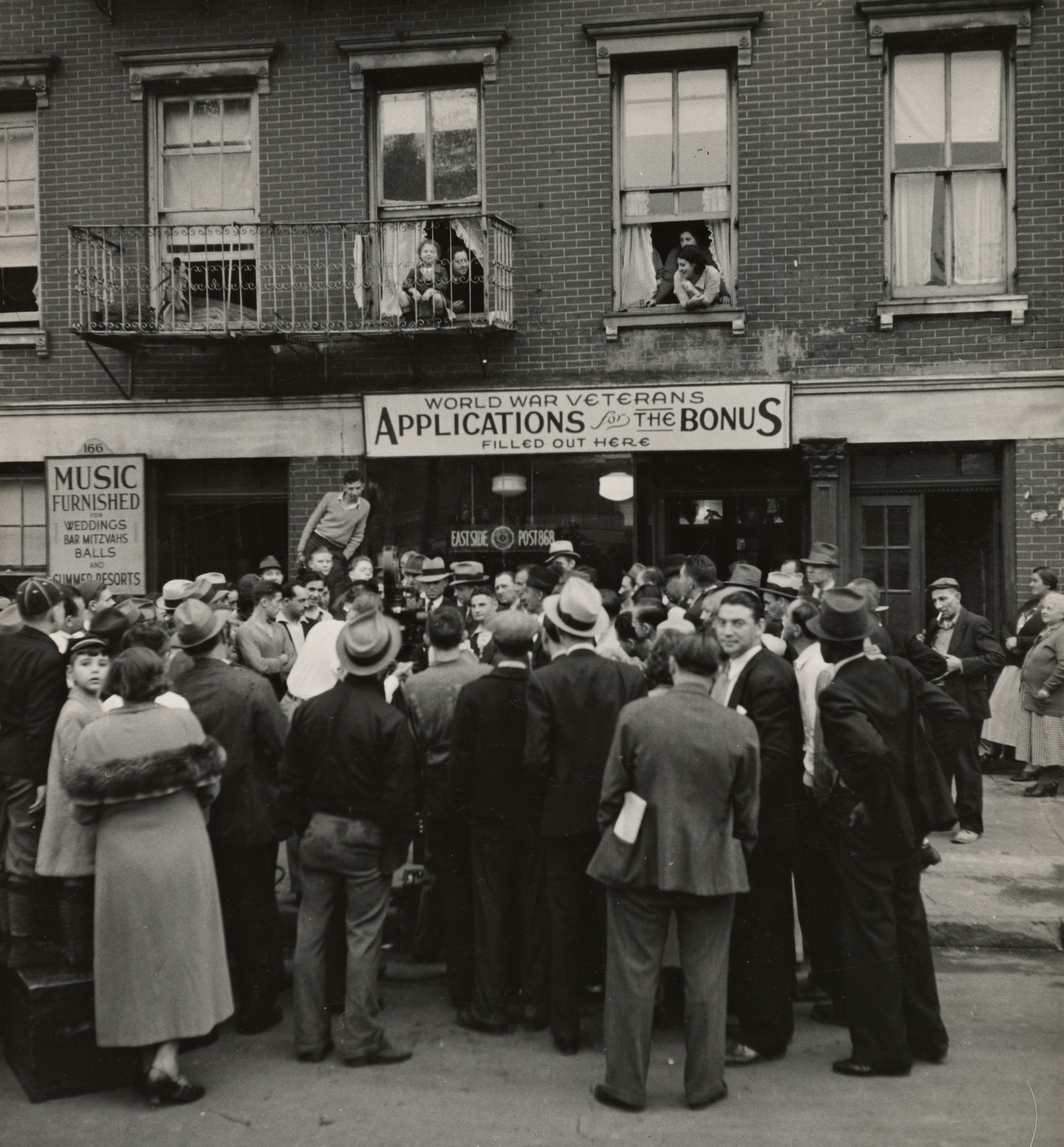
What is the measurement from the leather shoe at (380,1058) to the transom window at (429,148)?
9.23m

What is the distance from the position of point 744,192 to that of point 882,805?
27.1 feet

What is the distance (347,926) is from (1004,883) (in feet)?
15.1

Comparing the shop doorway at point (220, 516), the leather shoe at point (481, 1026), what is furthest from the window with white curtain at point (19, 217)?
the leather shoe at point (481, 1026)

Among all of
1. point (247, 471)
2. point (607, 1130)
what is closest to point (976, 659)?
point (607, 1130)

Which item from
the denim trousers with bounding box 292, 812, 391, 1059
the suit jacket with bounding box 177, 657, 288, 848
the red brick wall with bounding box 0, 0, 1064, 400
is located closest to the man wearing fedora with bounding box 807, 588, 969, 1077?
the denim trousers with bounding box 292, 812, 391, 1059

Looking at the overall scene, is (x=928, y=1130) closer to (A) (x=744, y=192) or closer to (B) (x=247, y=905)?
(B) (x=247, y=905)

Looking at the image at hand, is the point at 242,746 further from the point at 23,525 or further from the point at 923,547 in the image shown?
the point at 23,525

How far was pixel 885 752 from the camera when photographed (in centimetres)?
536

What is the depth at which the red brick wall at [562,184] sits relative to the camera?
11844mm

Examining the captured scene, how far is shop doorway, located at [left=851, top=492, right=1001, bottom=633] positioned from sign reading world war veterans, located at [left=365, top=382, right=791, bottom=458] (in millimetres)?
1294

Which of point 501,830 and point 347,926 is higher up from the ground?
point 501,830

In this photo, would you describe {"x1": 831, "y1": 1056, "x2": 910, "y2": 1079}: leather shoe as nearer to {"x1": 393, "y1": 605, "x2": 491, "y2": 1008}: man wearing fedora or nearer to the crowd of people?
the crowd of people

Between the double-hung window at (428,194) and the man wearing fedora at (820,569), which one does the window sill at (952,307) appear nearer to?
the man wearing fedora at (820,569)

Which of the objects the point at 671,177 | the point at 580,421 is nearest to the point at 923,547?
the point at 580,421
